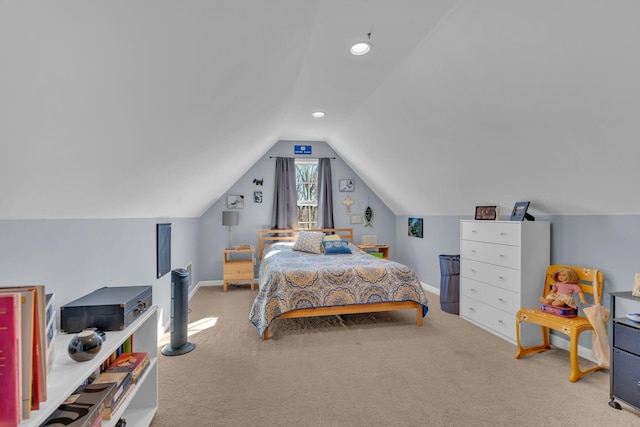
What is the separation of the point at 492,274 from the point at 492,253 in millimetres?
222

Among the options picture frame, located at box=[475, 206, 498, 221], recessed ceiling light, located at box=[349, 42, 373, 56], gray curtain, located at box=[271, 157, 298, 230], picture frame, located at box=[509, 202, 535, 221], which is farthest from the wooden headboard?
recessed ceiling light, located at box=[349, 42, 373, 56]

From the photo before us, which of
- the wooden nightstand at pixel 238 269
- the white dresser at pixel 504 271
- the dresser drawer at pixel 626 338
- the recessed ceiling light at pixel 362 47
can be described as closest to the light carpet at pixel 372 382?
the white dresser at pixel 504 271

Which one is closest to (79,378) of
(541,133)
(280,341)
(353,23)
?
(280,341)

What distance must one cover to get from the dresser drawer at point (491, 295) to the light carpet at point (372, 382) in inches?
13.1

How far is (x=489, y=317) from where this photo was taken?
11.0 feet

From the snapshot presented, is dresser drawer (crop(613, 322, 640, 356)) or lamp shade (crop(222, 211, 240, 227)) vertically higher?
lamp shade (crop(222, 211, 240, 227))

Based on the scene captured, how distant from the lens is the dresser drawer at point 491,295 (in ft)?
10.1

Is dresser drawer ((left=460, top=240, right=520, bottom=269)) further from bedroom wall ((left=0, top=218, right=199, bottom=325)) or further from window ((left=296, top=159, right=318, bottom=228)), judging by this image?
bedroom wall ((left=0, top=218, right=199, bottom=325))

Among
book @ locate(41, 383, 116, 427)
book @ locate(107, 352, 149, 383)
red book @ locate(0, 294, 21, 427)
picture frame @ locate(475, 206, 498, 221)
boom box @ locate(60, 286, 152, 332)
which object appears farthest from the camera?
picture frame @ locate(475, 206, 498, 221)

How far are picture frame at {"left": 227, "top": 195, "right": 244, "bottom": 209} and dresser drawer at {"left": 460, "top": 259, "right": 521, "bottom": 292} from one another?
12.3 ft

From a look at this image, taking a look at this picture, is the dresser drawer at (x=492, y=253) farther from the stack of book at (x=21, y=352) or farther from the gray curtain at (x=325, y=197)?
the stack of book at (x=21, y=352)

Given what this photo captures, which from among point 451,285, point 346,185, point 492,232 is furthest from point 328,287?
point 346,185

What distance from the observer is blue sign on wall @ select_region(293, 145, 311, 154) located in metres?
5.95

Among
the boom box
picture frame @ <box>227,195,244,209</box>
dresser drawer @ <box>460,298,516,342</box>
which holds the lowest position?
dresser drawer @ <box>460,298,516,342</box>
